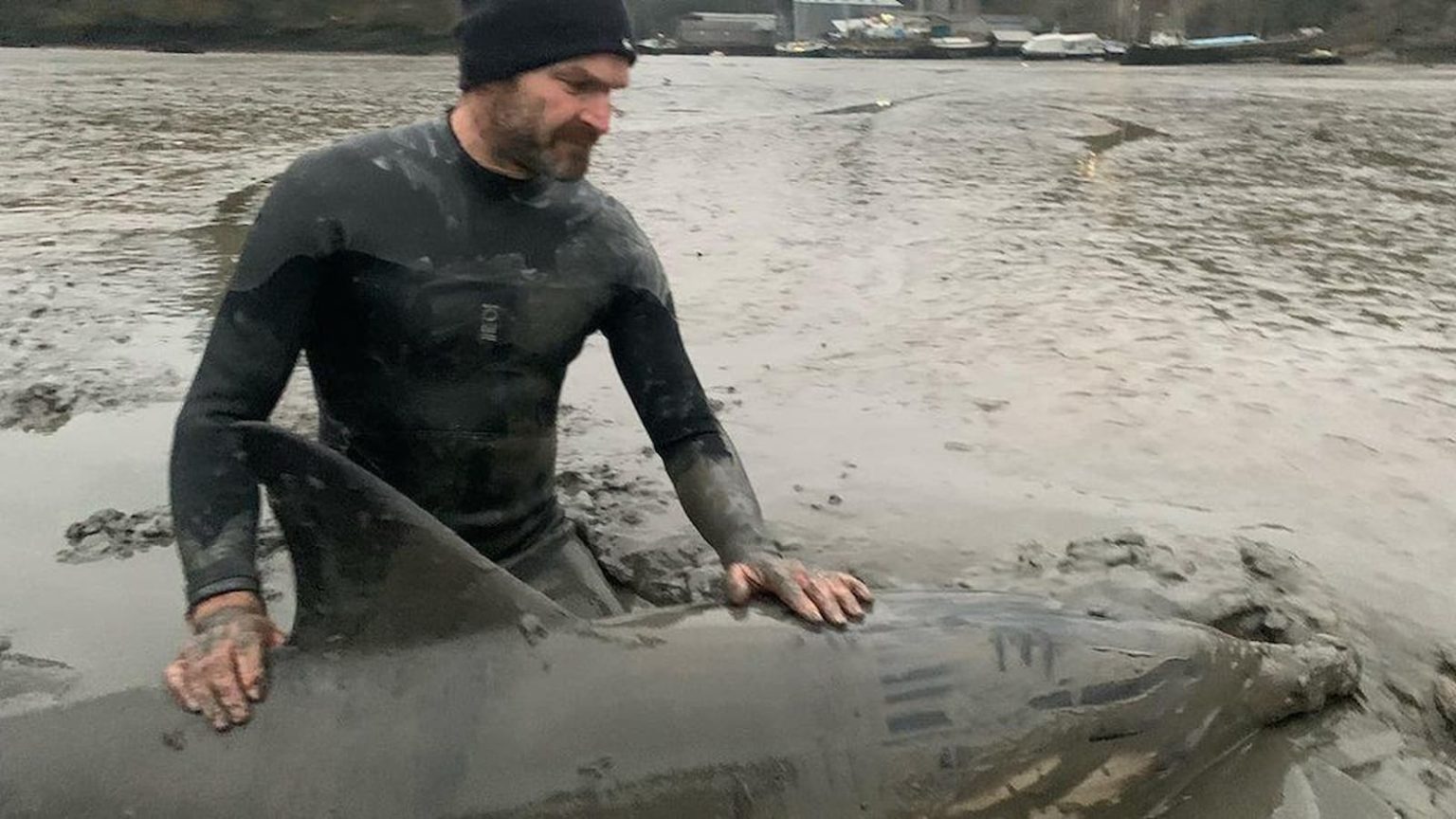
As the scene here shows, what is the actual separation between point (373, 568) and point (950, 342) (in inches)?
184

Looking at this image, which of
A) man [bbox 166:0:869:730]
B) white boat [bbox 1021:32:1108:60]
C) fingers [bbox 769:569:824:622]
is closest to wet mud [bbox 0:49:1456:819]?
fingers [bbox 769:569:824:622]

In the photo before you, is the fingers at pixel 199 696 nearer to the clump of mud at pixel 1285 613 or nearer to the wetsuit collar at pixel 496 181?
the wetsuit collar at pixel 496 181

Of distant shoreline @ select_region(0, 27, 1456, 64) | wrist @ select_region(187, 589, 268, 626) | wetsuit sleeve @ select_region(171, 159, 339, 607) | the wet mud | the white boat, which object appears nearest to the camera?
wrist @ select_region(187, 589, 268, 626)

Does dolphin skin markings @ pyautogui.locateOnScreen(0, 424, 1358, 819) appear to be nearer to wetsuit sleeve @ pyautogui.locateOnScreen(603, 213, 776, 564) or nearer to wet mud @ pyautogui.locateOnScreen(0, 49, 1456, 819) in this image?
wet mud @ pyautogui.locateOnScreen(0, 49, 1456, 819)

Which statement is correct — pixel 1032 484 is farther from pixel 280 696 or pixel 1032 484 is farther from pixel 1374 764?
pixel 280 696

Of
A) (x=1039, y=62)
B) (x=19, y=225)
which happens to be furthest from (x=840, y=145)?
(x=1039, y=62)

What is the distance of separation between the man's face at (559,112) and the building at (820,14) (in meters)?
92.9

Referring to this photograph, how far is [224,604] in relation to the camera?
7.53ft

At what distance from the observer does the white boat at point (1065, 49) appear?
210 feet

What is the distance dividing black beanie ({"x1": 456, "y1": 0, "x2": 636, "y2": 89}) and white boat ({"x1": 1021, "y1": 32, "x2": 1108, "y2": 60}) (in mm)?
64951

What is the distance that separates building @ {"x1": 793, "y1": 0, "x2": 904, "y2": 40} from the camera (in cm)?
9388

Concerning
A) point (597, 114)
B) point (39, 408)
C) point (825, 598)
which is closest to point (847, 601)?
point (825, 598)

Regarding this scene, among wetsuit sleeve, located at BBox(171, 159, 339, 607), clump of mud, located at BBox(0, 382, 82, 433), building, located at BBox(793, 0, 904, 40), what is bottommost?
clump of mud, located at BBox(0, 382, 82, 433)

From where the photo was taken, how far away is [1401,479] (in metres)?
4.60
